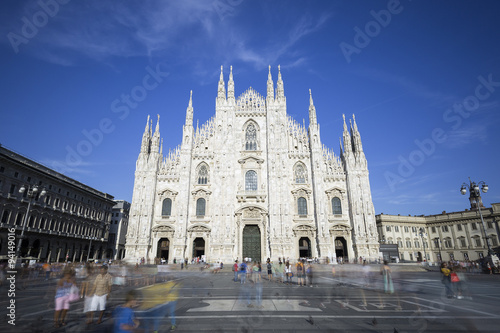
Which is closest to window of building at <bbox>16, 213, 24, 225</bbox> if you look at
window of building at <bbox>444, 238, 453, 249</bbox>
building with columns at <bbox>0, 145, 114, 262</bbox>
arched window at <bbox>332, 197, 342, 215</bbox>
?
building with columns at <bbox>0, 145, 114, 262</bbox>

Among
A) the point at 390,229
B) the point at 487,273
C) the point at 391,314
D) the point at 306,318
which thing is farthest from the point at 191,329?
the point at 390,229

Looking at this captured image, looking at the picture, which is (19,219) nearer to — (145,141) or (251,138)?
(145,141)

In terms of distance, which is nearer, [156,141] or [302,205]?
[302,205]

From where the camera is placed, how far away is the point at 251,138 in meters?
37.9

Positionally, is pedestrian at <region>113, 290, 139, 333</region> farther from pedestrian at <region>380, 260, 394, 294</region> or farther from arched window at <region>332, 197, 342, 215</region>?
arched window at <region>332, 197, 342, 215</region>

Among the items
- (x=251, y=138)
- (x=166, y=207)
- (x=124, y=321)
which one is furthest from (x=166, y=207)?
(x=124, y=321)

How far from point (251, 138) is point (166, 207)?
14.8 metres

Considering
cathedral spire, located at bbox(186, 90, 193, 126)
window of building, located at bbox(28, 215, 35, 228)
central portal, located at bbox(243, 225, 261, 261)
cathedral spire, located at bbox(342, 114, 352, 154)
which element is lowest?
central portal, located at bbox(243, 225, 261, 261)

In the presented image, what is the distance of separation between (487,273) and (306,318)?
78.8ft

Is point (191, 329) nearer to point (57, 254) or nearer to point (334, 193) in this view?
point (334, 193)

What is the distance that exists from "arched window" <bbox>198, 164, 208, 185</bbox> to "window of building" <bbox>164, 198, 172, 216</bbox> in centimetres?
459

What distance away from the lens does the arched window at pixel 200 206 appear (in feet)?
113

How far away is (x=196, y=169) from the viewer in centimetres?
3594

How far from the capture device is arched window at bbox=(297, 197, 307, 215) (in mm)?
34562
